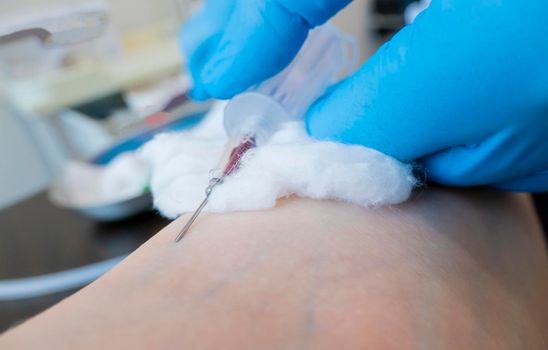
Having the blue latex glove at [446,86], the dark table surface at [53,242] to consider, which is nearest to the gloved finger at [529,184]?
the blue latex glove at [446,86]

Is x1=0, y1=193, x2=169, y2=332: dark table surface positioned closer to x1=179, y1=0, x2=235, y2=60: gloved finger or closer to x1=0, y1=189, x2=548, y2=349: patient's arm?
x1=179, y1=0, x2=235, y2=60: gloved finger

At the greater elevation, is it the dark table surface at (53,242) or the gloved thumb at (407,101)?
the gloved thumb at (407,101)

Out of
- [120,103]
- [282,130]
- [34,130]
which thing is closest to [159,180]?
[282,130]

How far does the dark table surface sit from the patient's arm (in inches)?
16.2

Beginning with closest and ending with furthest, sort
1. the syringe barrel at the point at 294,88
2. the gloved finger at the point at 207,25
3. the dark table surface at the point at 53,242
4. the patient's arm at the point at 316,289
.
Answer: the patient's arm at the point at 316,289 → the syringe barrel at the point at 294,88 → the gloved finger at the point at 207,25 → the dark table surface at the point at 53,242

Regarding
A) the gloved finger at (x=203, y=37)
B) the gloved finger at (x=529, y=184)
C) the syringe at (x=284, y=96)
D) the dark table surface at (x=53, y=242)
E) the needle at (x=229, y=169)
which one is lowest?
the dark table surface at (x=53, y=242)

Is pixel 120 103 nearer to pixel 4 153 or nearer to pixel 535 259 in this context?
pixel 4 153

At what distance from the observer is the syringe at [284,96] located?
468 mm

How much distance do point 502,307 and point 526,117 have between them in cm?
17

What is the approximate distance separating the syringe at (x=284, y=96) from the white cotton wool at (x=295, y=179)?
21mm

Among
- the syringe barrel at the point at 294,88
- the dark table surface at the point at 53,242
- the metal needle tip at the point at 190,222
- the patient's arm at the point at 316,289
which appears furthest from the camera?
the dark table surface at the point at 53,242

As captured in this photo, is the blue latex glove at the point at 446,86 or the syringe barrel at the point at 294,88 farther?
the syringe barrel at the point at 294,88

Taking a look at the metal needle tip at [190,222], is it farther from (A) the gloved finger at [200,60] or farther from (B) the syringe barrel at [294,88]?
(A) the gloved finger at [200,60]

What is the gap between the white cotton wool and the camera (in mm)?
413
